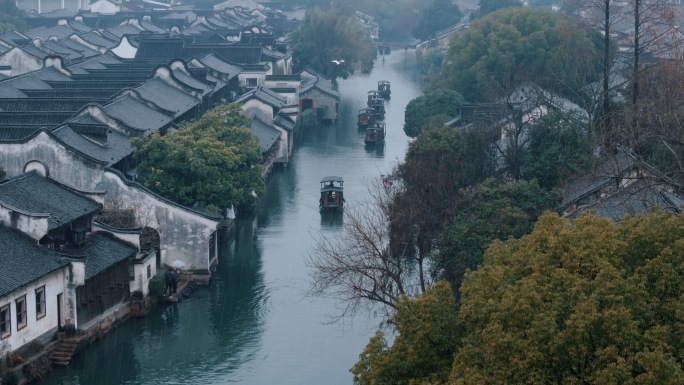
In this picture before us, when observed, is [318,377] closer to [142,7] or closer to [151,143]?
[151,143]

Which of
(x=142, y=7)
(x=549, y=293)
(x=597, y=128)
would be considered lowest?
(x=142, y=7)

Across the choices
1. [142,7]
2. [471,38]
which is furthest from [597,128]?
[142,7]

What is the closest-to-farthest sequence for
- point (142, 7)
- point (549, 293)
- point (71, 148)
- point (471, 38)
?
point (549, 293) < point (71, 148) < point (471, 38) < point (142, 7)

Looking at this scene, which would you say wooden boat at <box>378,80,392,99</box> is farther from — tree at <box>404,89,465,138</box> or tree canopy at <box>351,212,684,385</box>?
tree canopy at <box>351,212,684,385</box>

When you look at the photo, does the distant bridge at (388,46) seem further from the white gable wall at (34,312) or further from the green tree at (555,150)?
the white gable wall at (34,312)

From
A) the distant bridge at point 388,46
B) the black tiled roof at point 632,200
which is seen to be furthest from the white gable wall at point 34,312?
the distant bridge at point 388,46

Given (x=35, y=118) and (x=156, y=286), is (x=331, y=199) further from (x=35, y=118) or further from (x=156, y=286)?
(x=156, y=286)

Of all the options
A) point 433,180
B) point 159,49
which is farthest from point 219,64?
point 433,180
